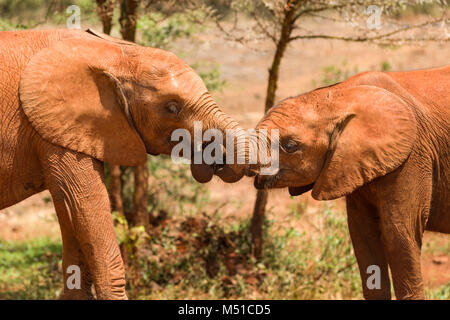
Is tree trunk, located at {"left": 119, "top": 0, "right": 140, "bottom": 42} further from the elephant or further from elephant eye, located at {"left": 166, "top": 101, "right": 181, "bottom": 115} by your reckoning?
elephant eye, located at {"left": 166, "top": 101, "right": 181, "bottom": 115}

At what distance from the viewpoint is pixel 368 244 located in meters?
6.11

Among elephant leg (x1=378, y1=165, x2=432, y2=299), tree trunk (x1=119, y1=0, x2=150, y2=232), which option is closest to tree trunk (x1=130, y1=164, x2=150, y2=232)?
tree trunk (x1=119, y1=0, x2=150, y2=232)

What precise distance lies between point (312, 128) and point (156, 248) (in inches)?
120

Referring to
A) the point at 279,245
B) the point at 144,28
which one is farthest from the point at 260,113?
the point at 279,245

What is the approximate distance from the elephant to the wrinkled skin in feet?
1.69

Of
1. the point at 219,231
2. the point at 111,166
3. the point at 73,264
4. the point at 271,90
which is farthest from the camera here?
the point at 219,231

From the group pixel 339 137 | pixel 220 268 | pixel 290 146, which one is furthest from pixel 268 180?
pixel 220 268

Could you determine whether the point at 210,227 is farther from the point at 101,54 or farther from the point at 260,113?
the point at 260,113

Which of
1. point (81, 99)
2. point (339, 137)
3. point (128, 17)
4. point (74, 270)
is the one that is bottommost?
point (74, 270)

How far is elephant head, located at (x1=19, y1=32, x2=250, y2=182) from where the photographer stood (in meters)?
5.48

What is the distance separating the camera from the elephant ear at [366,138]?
5613mm

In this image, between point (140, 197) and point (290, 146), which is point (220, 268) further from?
point (290, 146)

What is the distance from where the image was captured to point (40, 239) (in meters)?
10.2

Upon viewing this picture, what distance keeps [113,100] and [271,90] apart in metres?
2.66
